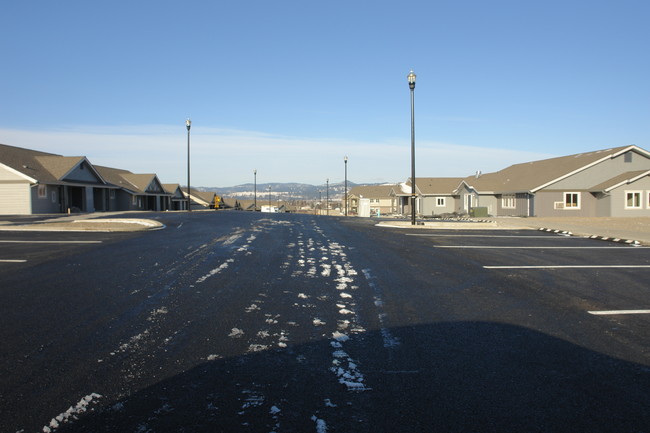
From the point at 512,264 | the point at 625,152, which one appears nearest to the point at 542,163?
the point at 625,152

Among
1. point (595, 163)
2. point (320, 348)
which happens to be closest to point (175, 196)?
point (595, 163)

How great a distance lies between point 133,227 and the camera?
19.9 metres

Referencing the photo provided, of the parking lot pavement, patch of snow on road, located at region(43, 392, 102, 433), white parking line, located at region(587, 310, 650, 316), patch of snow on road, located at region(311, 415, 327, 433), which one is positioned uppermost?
the parking lot pavement

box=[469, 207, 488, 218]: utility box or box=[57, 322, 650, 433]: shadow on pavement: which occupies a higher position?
box=[469, 207, 488, 218]: utility box

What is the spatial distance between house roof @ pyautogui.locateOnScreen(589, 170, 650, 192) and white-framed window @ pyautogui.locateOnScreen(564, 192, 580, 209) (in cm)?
118

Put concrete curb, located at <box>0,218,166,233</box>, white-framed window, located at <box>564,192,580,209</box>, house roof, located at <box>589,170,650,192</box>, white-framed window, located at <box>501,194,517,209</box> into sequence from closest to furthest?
concrete curb, located at <box>0,218,166,233</box> → house roof, located at <box>589,170,650,192</box> → white-framed window, located at <box>564,192,580,209</box> → white-framed window, located at <box>501,194,517,209</box>

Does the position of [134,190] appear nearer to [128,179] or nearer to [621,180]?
[128,179]

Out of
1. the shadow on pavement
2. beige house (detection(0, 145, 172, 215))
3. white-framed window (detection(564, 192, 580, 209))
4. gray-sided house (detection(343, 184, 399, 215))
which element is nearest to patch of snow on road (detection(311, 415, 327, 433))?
the shadow on pavement

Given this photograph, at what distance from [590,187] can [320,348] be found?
38.5m

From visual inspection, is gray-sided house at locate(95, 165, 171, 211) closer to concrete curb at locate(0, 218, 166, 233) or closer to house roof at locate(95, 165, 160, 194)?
house roof at locate(95, 165, 160, 194)

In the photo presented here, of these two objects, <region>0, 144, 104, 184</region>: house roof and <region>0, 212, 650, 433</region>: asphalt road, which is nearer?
<region>0, 212, 650, 433</region>: asphalt road

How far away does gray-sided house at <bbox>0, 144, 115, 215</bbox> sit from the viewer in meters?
34.4

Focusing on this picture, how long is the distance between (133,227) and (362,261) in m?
12.8

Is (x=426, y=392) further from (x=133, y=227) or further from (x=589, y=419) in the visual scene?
(x=133, y=227)
